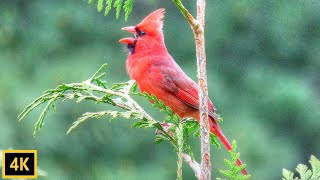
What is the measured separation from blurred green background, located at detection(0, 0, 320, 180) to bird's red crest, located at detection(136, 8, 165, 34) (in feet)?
9.24

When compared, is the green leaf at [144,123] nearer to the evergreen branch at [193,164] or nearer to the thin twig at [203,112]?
the evergreen branch at [193,164]

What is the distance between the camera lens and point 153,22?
6.06 ft

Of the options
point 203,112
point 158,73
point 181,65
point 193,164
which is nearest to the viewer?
point 203,112

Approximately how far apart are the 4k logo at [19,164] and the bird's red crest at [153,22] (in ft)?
1.36

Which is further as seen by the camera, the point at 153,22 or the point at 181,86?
the point at 181,86

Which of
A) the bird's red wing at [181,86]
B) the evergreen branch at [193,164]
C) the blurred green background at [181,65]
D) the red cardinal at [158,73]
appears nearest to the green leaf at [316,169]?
the evergreen branch at [193,164]

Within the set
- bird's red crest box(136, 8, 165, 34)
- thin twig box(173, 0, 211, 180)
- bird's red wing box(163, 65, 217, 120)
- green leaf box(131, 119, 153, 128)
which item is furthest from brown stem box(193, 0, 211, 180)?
bird's red wing box(163, 65, 217, 120)

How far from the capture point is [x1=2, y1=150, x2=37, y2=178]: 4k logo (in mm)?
1745

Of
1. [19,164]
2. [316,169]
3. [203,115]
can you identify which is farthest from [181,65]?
[203,115]

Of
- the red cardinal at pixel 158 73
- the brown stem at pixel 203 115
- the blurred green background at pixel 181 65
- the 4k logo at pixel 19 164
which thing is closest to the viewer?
the brown stem at pixel 203 115

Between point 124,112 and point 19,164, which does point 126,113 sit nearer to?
point 124,112

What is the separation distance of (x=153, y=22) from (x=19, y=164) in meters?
0.48

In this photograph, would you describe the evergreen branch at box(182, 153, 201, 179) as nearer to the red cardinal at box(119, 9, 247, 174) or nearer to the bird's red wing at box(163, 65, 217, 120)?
the red cardinal at box(119, 9, 247, 174)

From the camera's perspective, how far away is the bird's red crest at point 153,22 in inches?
71.0
